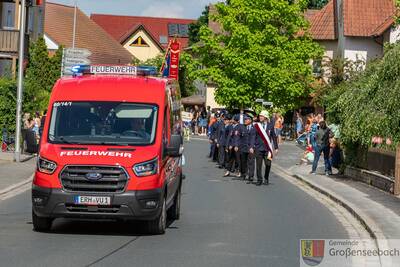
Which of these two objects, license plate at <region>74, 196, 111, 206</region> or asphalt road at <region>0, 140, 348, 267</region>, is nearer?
asphalt road at <region>0, 140, 348, 267</region>

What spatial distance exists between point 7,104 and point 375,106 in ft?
49.8

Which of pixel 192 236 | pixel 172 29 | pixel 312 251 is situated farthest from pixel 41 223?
pixel 172 29

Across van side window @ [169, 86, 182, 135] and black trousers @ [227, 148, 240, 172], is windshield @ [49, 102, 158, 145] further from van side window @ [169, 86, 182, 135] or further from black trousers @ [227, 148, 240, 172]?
black trousers @ [227, 148, 240, 172]

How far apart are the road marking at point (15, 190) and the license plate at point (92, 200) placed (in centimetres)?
659

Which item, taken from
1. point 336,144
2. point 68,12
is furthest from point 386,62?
point 68,12

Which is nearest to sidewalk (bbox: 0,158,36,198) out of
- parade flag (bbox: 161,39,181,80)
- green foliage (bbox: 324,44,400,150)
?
parade flag (bbox: 161,39,181,80)

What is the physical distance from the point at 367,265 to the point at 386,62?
14588 millimetres

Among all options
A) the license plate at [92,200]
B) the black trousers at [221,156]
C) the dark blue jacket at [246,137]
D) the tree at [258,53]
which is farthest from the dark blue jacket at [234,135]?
the tree at [258,53]

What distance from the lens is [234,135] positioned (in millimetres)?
28672

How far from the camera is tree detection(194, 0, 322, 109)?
61812 millimetres

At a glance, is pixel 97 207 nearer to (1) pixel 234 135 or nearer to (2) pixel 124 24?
(1) pixel 234 135

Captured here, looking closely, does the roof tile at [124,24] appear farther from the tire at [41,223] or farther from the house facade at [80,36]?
the tire at [41,223]

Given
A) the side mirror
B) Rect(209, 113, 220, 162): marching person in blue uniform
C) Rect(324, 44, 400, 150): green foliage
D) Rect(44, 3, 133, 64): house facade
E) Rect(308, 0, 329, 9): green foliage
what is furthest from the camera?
Rect(308, 0, 329, 9): green foliage

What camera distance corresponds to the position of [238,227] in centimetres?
1498
